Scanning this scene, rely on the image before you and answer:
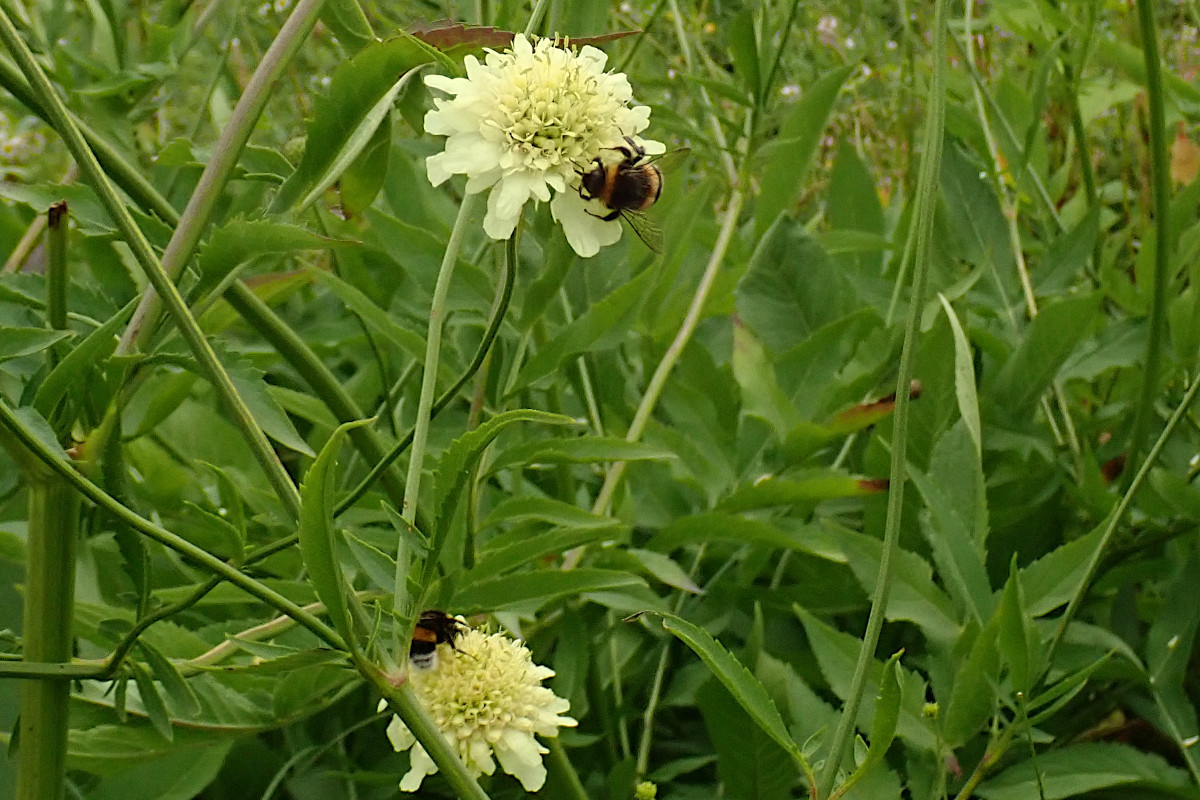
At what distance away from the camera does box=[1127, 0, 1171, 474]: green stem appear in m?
0.62

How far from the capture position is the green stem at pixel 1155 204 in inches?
24.3

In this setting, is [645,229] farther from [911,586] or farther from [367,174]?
[911,586]

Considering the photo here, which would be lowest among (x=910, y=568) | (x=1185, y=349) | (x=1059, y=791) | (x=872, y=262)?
(x=1059, y=791)

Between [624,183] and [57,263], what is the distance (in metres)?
0.26

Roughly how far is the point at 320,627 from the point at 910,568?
0.46 metres

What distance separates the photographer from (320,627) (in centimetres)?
44

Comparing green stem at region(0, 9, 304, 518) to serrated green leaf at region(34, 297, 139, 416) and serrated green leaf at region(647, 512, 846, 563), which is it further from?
serrated green leaf at region(647, 512, 846, 563)

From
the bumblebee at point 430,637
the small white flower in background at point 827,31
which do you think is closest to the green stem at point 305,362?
the bumblebee at point 430,637

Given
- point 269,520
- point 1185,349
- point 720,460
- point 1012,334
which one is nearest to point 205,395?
point 269,520

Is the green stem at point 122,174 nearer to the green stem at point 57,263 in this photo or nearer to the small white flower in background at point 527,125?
the green stem at point 57,263

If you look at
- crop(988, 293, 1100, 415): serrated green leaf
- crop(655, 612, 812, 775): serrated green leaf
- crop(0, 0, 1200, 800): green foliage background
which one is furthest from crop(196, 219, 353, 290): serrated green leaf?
crop(988, 293, 1100, 415): serrated green leaf

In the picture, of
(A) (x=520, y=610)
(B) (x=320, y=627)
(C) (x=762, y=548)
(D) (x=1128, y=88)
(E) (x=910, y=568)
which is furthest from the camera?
(D) (x=1128, y=88)

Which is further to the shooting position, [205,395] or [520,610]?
[205,395]

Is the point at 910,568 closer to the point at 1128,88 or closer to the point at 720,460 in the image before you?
the point at 720,460
